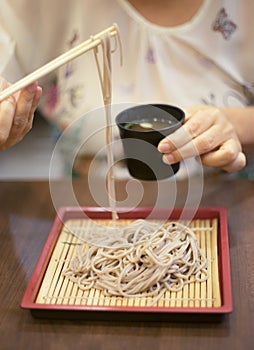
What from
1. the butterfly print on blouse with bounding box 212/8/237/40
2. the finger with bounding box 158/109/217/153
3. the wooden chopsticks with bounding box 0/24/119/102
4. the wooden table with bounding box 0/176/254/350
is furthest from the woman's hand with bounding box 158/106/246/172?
the butterfly print on blouse with bounding box 212/8/237/40

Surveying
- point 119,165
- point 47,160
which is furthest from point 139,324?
point 47,160

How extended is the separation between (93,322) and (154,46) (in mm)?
919

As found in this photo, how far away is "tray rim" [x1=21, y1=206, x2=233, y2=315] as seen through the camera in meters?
0.97

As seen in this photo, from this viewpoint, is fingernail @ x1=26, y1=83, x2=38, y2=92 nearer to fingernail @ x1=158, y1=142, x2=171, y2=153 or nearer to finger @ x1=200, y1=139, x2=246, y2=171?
fingernail @ x1=158, y1=142, x2=171, y2=153

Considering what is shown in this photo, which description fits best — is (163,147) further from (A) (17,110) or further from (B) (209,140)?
(A) (17,110)

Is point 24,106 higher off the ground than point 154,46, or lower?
higher

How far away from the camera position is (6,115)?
1.08 metres

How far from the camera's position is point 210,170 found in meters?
1.67

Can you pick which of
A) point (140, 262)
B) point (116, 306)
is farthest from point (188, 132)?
point (116, 306)

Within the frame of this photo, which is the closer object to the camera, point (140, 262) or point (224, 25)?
point (140, 262)

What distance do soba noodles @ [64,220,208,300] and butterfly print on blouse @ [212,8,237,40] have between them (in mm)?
709

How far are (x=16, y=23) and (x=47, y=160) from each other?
1.03 metres

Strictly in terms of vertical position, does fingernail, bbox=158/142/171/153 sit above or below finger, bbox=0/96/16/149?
below

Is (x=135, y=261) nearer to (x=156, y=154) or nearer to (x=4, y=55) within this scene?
(x=156, y=154)
